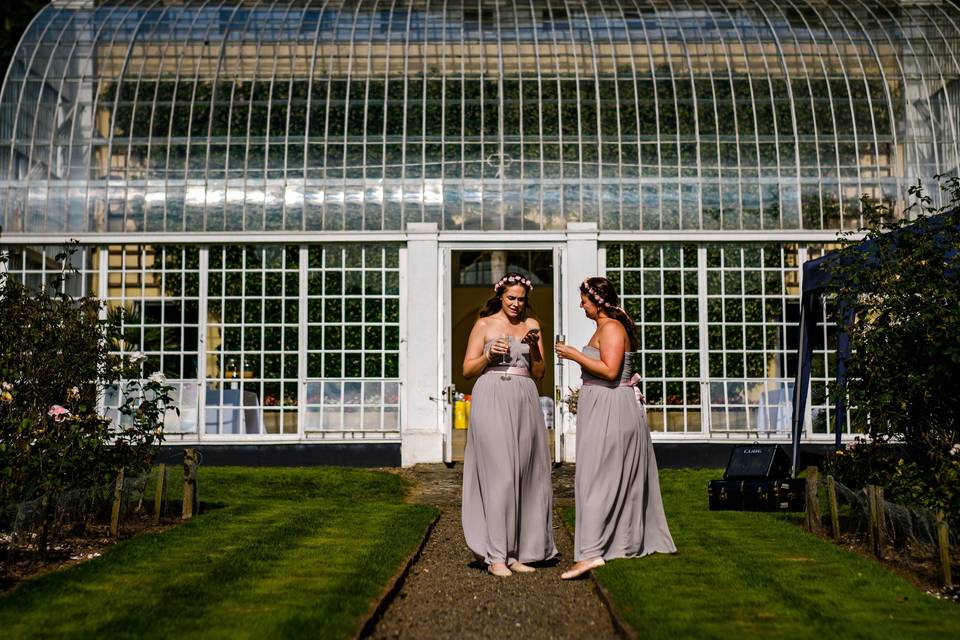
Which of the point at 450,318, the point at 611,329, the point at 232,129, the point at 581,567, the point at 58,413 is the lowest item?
the point at 581,567

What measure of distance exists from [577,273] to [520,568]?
8789 mm

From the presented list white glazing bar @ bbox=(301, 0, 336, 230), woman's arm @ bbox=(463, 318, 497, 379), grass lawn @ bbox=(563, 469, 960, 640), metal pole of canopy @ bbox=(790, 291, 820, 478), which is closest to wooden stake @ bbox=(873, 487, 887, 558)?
grass lawn @ bbox=(563, 469, 960, 640)

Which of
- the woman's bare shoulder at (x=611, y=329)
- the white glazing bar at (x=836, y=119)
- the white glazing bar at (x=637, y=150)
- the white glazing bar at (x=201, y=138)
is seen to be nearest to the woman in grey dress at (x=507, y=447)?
the woman's bare shoulder at (x=611, y=329)

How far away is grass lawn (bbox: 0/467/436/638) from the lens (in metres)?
6.29

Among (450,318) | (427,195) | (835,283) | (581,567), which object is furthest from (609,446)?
(427,195)

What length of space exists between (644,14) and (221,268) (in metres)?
7.59

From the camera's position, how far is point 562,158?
16844 millimetres

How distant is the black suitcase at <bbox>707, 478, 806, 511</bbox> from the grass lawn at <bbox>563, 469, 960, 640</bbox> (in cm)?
204

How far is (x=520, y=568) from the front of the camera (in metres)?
7.95

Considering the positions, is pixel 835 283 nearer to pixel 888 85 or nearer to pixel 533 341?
pixel 533 341

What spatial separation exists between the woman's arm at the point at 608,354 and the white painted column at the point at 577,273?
8.14 m

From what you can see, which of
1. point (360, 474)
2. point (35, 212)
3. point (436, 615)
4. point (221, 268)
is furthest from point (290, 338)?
point (436, 615)

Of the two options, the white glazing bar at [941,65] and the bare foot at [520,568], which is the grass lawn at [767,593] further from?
the white glazing bar at [941,65]

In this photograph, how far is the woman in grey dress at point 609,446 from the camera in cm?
801
